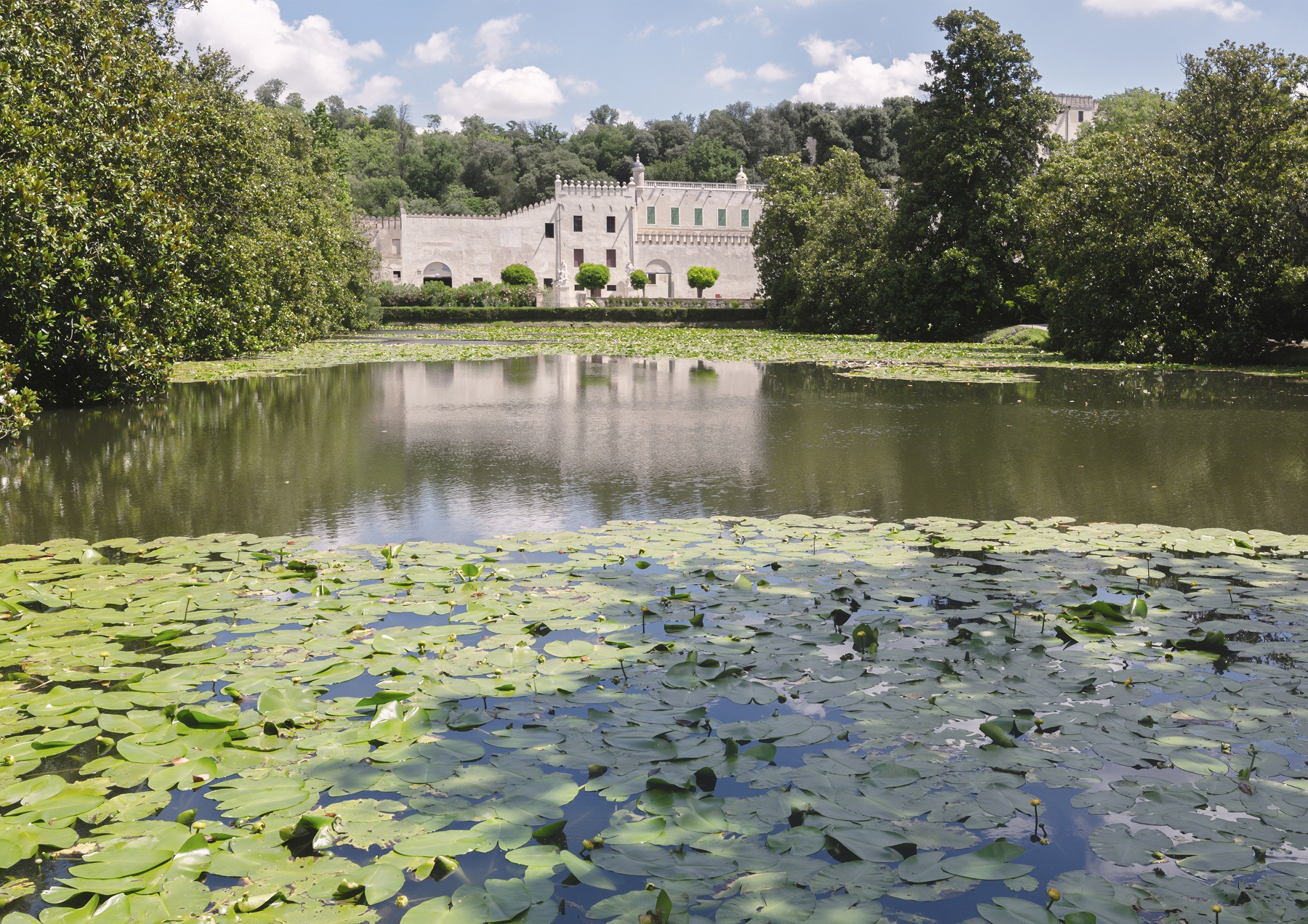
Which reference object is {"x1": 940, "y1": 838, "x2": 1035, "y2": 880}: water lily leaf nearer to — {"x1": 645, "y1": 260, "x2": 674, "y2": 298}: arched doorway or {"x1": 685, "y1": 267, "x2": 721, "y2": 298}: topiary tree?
{"x1": 685, "y1": 267, "x2": 721, "y2": 298}: topiary tree

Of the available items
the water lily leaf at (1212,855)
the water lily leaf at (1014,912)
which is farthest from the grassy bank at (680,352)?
the water lily leaf at (1014,912)

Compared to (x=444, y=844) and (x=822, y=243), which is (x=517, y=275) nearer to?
(x=822, y=243)

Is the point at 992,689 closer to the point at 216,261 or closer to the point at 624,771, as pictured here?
the point at 624,771

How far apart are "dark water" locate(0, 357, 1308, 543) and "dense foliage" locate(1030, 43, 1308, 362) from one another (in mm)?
5203

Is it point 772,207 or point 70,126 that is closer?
point 70,126

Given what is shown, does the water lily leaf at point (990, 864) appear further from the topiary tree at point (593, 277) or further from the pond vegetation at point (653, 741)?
the topiary tree at point (593, 277)

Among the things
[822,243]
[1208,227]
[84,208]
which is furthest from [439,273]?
[84,208]

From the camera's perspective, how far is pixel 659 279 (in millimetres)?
68500

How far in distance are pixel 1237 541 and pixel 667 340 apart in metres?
27.4

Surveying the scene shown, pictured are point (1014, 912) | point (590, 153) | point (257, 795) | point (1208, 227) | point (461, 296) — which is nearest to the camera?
point (1014, 912)

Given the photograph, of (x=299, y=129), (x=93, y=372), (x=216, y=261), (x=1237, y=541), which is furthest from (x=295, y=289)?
(x=1237, y=541)

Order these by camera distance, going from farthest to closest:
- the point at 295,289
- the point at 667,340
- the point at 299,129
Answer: the point at 667,340 → the point at 299,129 → the point at 295,289

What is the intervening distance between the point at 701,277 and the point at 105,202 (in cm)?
5486

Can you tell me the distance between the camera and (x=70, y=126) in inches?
455
